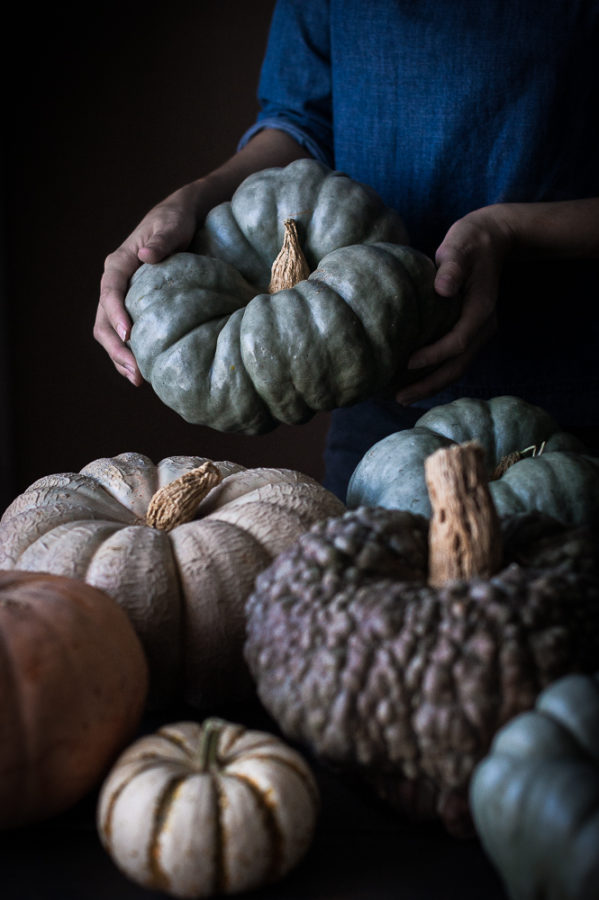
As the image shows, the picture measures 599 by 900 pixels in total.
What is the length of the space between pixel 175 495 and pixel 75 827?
19.1 inches

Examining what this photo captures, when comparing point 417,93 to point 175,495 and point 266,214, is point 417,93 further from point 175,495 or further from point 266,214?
point 175,495

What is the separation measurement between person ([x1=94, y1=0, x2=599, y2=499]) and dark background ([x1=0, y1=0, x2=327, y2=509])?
1.47 metres

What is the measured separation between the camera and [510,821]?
646mm

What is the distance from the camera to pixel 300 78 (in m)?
2.07

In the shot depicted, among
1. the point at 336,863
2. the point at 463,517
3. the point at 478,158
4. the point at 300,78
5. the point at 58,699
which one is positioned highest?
the point at 300,78

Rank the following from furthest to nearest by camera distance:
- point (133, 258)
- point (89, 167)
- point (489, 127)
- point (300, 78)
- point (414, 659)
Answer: point (89, 167)
point (300, 78)
point (489, 127)
point (133, 258)
point (414, 659)

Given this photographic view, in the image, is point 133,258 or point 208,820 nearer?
point 208,820

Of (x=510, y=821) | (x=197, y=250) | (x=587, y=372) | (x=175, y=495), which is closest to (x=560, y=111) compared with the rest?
(x=587, y=372)

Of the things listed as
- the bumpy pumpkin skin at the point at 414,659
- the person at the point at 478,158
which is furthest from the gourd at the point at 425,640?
the person at the point at 478,158

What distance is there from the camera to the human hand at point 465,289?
5.04 ft

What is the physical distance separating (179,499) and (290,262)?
53 centimetres

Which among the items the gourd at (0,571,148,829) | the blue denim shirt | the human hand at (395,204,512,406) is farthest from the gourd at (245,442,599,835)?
the blue denim shirt

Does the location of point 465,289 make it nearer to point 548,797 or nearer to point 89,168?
point 548,797

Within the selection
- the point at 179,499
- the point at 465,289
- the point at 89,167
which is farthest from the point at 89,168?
the point at 179,499
